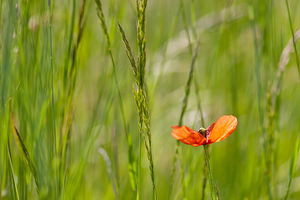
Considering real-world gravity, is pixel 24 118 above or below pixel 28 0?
below

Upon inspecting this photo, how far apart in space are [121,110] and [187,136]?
0.45 meters

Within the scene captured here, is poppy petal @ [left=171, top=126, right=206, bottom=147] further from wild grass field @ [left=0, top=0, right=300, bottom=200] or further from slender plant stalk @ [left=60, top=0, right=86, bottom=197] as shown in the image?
slender plant stalk @ [left=60, top=0, right=86, bottom=197]

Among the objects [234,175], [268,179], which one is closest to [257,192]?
[234,175]

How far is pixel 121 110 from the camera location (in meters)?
1.26

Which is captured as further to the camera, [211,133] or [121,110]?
[121,110]

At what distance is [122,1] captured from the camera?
61.1 inches

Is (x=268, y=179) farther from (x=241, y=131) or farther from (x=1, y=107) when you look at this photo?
(x=1, y=107)

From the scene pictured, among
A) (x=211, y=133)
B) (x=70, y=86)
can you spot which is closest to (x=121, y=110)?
(x=70, y=86)

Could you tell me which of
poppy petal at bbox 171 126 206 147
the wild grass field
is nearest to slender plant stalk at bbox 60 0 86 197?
the wild grass field

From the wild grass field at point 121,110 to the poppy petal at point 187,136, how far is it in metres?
0.05

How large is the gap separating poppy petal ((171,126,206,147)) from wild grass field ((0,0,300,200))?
0.16 ft

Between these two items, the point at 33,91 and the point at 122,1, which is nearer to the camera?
the point at 33,91

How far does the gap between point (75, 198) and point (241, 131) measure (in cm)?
89

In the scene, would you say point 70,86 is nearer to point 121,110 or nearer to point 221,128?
point 121,110
